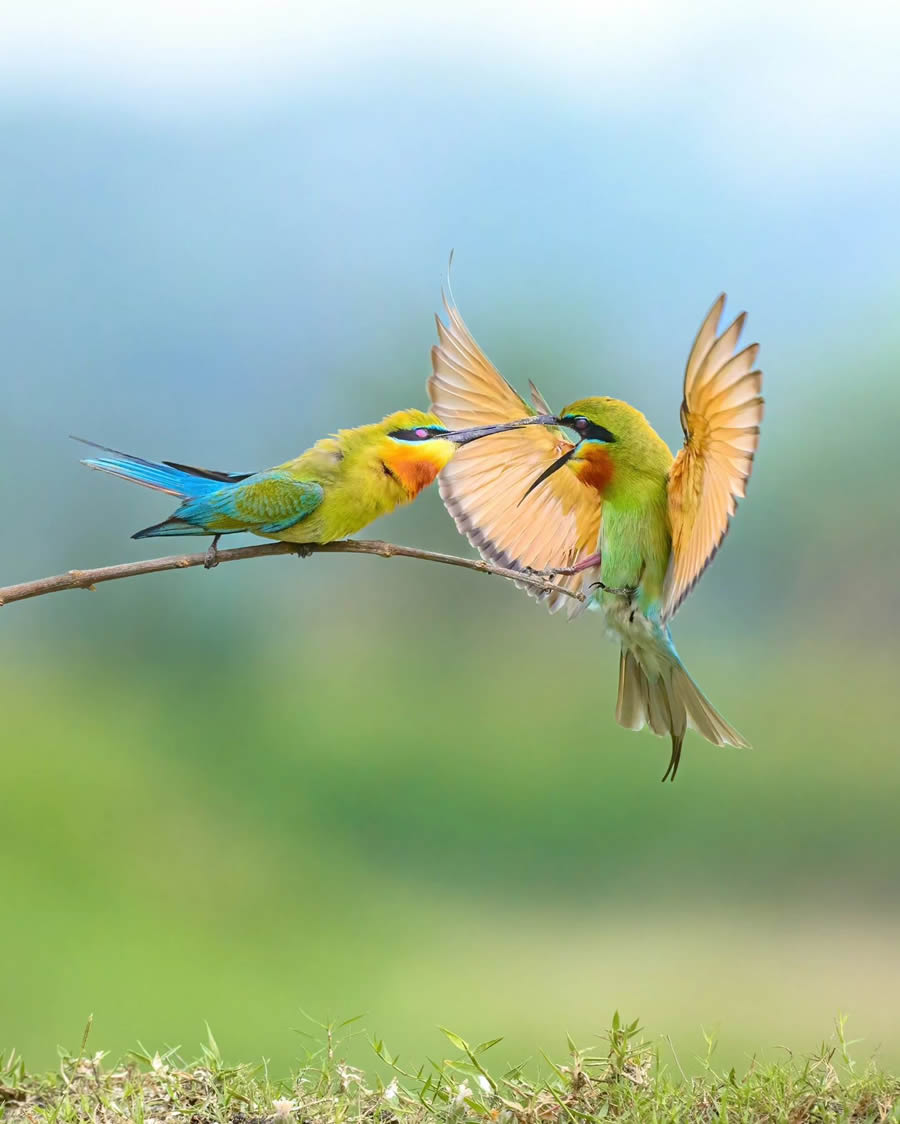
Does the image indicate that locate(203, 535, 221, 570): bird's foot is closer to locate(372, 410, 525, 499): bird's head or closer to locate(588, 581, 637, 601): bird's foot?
locate(372, 410, 525, 499): bird's head

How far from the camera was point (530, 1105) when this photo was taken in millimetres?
1574

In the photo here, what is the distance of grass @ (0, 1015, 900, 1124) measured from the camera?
62.2 inches

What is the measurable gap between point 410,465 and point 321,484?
0.38 ft

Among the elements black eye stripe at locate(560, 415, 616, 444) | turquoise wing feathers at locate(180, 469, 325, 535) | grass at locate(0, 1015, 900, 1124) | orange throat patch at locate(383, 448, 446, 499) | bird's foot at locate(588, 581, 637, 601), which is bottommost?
grass at locate(0, 1015, 900, 1124)

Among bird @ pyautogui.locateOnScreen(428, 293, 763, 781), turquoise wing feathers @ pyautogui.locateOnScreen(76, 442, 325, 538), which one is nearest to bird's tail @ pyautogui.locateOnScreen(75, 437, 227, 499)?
turquoise wing feathers @ pyautogui.locateOnScreen(76, 442, 325, 538)

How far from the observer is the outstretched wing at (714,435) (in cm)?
149

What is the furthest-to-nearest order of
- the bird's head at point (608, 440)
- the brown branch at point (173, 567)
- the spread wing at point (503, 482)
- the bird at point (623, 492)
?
the spread wing at point (503, 482)
the bird's head at point (608, 440)
the bird at point (623, 492)
the brown branch at point (173, 567)

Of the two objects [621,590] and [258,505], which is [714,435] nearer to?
[621,590]

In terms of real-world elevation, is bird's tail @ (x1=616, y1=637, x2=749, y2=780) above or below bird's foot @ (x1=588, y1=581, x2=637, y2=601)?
below

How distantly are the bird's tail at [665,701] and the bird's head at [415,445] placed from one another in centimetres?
41

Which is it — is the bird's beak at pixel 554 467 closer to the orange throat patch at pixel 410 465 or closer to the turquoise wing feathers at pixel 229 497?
the orange throat patch at pixel 410 465

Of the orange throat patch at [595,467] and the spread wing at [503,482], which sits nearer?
the orange throat patch at [595,467]

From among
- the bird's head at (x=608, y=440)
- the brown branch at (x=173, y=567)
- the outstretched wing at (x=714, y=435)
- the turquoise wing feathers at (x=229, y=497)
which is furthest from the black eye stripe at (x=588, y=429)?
the turquoise wing feathers at (x=229, y=497)

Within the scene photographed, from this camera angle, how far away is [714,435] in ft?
5.04
